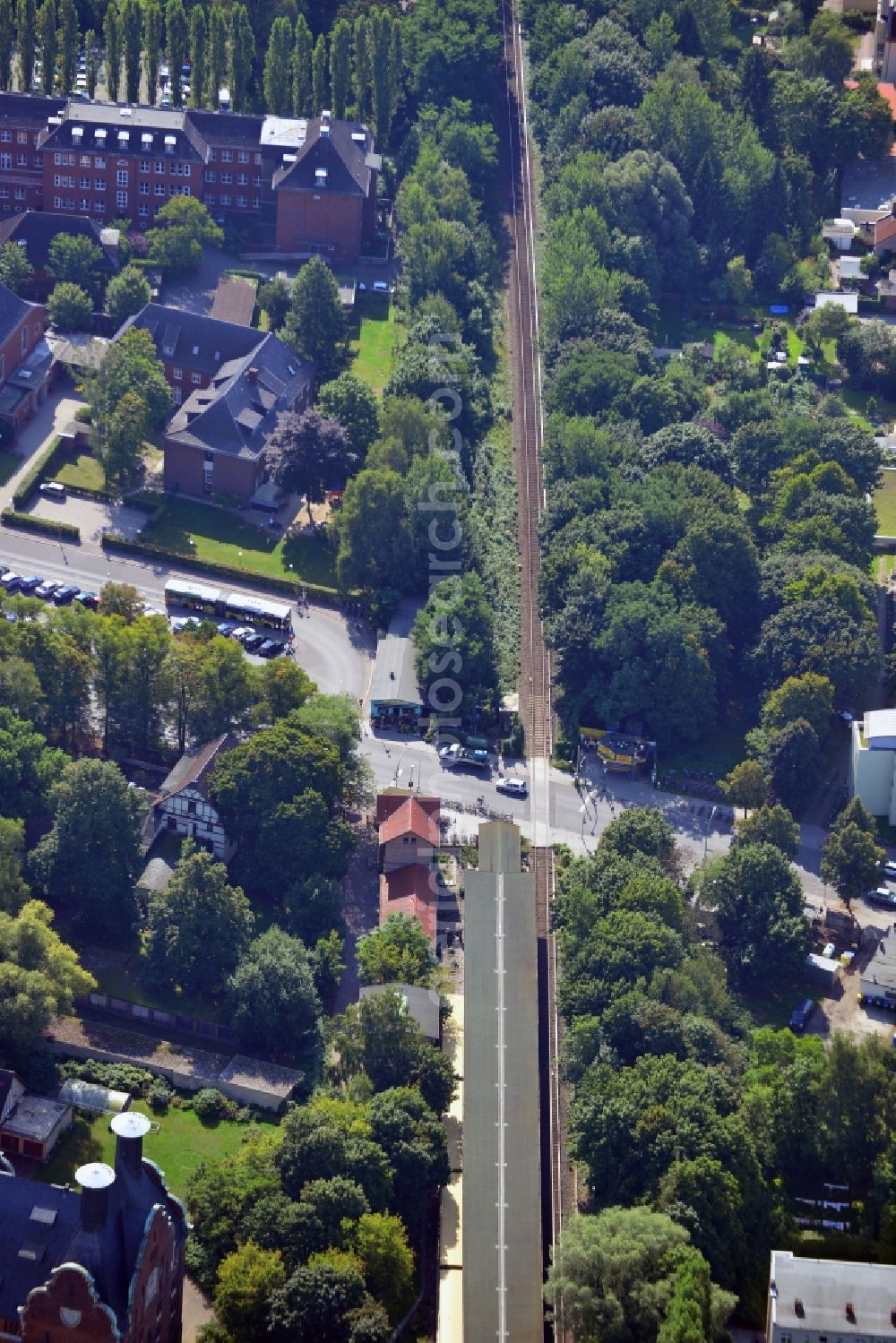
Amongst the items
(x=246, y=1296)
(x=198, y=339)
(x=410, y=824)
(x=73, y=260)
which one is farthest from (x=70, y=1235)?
(x=73, y=260)

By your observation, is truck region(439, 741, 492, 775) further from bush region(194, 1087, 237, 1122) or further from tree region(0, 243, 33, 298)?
tree region(0, 243, 33, 298)

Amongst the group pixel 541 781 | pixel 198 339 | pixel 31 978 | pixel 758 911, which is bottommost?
pixel 758 911

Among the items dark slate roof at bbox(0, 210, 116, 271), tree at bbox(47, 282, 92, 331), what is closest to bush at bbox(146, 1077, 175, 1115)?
tree at bbox(47, 282, 92, 331)

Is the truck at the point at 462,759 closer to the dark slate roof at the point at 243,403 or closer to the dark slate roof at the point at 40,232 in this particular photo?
the dark slate roof at the point at 243,403

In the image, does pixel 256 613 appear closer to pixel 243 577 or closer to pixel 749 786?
pixel 243 577

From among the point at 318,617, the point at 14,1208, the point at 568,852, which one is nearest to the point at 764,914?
the point at 568,852
